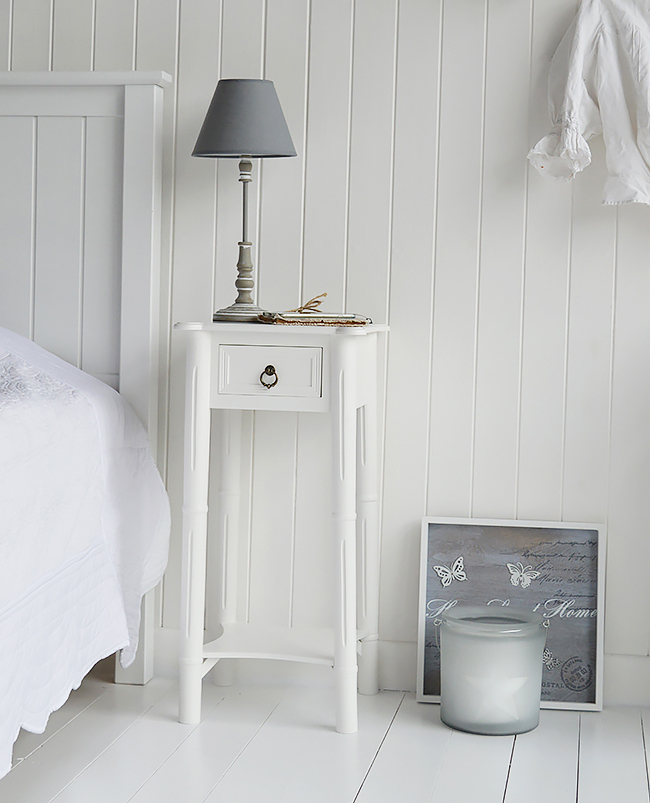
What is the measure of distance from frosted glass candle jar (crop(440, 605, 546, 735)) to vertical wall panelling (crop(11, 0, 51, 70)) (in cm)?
162

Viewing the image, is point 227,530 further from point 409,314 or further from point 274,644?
point 409,314

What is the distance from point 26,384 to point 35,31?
996 millimetres

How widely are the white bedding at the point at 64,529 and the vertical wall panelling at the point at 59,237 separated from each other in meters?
0.12

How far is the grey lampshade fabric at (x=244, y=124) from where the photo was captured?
6.20ft

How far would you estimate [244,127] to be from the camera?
6.21 feet

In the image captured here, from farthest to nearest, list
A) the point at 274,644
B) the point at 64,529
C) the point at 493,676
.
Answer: the point at 274,644, the point at 493,676, the point at 64,529

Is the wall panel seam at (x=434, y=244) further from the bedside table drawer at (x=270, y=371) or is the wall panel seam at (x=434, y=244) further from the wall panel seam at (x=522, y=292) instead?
the bedside table drawer at (x=270, y=371)

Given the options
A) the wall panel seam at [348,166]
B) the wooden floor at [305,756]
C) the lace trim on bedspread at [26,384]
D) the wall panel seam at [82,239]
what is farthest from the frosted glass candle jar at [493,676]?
the wall panel seam at [82,239]

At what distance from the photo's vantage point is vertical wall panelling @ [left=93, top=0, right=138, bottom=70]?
2.13 meters

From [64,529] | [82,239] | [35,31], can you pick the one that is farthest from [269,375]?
[35,31]

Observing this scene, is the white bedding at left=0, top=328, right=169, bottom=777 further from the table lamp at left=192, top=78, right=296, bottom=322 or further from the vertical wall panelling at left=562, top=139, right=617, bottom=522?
the vertical wall panelling at left=562, top=139, right=617, bottom=522

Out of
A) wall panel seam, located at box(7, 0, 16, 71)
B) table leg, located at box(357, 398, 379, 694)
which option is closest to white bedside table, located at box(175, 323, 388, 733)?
table leg, located at box(357, 398, 379, 694)

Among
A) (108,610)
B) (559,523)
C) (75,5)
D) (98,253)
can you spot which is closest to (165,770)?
(108,610)

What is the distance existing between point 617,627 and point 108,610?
1.13m
